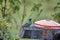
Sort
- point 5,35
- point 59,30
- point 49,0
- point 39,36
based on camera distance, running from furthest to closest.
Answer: point 49,0
point 39,36
point 59,30
point 5,35

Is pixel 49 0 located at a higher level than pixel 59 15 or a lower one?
higher

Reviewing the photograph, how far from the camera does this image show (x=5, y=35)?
92.9 inches

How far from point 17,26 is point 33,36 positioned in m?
1.25

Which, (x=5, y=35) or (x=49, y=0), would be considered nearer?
(x=5, y=35)

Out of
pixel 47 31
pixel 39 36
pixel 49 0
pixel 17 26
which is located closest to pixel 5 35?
pixel 47 31

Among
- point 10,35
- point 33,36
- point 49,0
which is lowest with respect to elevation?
point 33,36

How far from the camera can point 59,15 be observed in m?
4.79

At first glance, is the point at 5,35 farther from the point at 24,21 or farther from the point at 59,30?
the point at 24,21

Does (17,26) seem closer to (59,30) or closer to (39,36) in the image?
(39,36)

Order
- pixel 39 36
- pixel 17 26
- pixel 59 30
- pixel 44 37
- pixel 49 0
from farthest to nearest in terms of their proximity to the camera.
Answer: pixel 49 0 → pixel 17 26 → pixel 39 36 → pixel 44 37 → pixel 59 30

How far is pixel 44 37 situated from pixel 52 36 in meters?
0.12

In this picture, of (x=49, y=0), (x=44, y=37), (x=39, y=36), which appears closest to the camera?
(x=44, y=37)

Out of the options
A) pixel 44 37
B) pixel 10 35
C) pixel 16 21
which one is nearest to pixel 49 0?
pixel 16 21

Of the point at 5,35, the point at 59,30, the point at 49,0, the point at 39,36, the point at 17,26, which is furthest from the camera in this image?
the point at 49,0
